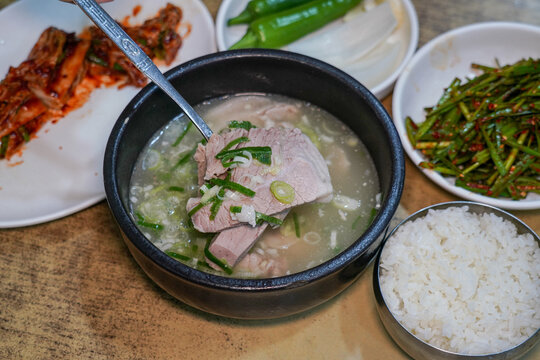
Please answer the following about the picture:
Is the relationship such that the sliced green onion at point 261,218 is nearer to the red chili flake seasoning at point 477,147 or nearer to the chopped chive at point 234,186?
the chopped chive at point 234,186

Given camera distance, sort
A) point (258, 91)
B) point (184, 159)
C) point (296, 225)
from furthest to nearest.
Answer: point (258, 91) → point (184, 159) → point (296, 225)

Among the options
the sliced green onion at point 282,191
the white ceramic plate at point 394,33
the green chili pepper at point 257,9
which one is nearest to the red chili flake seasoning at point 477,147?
the white ceramic plate at point 394,33

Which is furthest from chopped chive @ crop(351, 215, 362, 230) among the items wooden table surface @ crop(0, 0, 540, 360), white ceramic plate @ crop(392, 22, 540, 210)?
white ceramic plate @ crop(392, 22, 540, 210)

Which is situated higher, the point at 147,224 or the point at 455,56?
the point at 147,224

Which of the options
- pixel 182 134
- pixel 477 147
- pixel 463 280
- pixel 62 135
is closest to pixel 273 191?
pixel 182 134

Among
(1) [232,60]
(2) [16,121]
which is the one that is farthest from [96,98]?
(1) [232,60]

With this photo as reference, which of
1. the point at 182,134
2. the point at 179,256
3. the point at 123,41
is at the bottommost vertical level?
the point at 179,256

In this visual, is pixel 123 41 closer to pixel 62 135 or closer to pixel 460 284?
pixel 62 135

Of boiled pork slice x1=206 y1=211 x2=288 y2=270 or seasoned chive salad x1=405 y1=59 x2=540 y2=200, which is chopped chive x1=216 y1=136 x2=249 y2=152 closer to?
boiled pork slice x1=206 y1=211 x2=288 y2=270

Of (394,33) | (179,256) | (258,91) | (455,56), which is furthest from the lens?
(394,33)

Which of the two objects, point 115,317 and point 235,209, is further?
point 115,317
